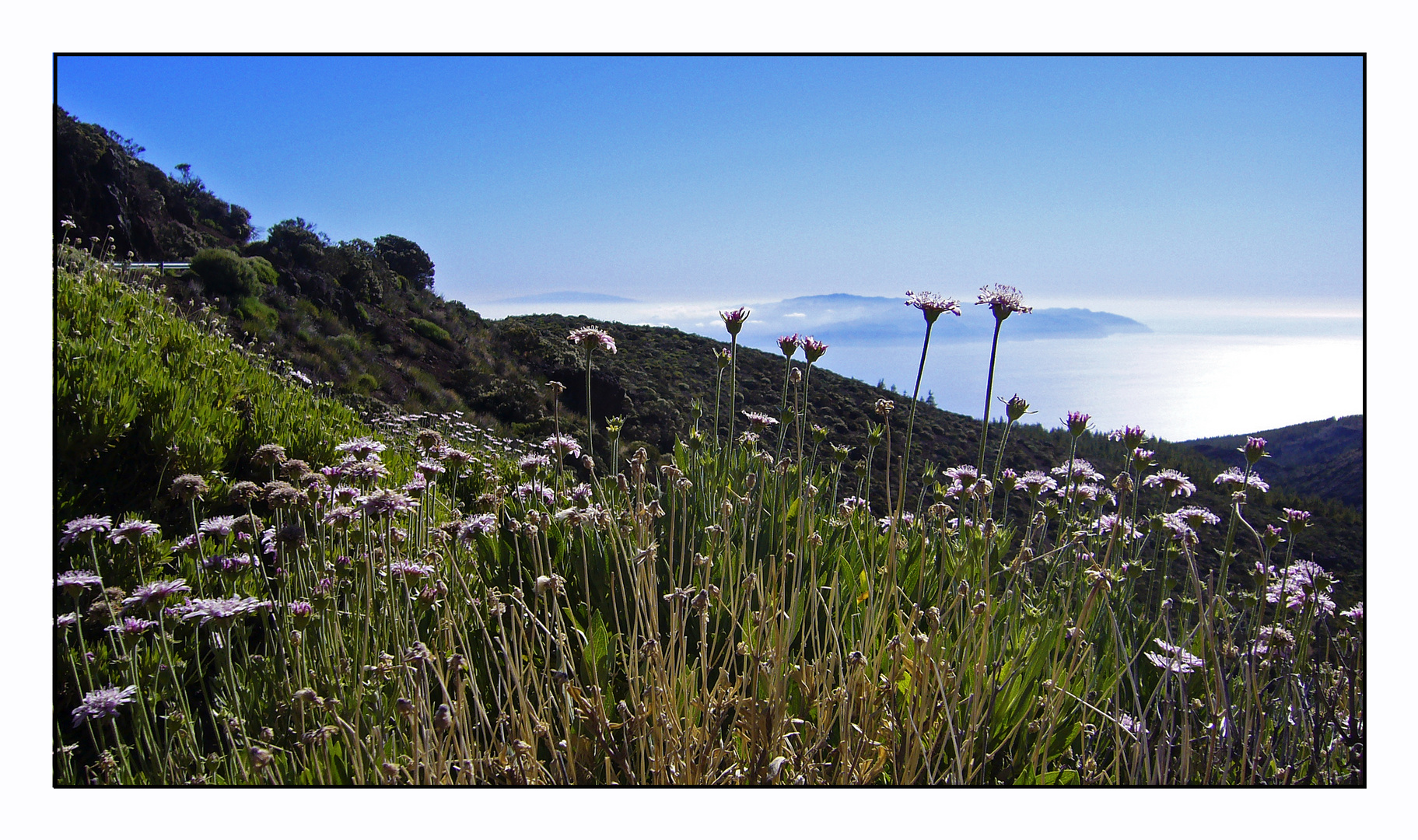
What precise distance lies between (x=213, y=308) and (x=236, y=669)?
153 inches

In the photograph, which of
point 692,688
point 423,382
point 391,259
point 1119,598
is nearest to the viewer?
point 692,688

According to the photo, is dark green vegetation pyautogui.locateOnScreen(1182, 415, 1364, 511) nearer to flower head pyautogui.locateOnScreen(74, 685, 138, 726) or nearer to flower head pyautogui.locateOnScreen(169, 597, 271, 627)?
flower head pyautogui.locateOnScreen(169, 597, 271, 627)

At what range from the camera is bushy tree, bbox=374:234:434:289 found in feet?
14.8

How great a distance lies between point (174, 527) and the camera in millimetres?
2734

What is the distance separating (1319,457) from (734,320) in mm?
1908

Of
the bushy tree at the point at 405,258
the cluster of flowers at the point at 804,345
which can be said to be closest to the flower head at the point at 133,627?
the cluster of flowers at the point at 804,345

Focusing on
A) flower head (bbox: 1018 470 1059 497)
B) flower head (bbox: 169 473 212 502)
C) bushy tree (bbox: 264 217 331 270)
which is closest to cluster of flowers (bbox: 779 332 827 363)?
flower head (bbox: 1018 470 1059 497)

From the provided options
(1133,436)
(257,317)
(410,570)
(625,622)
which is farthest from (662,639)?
(257,317)

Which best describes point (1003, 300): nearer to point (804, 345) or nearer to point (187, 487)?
point (804, 345)

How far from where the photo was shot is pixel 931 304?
1.72 meters

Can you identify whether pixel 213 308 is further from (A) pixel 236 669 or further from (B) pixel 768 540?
(B) pixel 768 540

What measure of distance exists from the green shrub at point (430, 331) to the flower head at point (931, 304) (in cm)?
441

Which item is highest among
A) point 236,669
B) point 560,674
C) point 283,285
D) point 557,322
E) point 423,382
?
point 283,285
